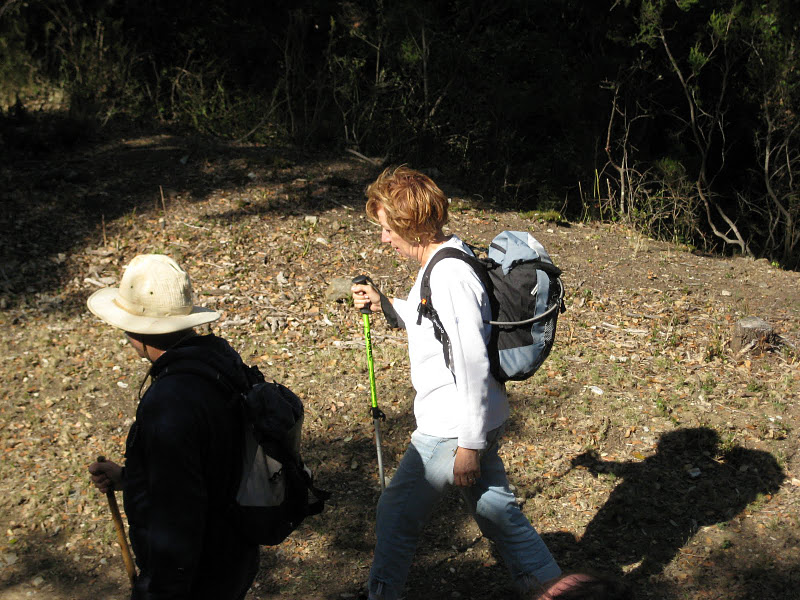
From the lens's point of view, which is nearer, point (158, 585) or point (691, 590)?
point (158, 585)

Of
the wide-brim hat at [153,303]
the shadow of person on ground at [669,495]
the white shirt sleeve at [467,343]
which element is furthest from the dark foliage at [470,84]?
the wide-brim hat at [153,303]

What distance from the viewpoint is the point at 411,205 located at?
2.87 meters

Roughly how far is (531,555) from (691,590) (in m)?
1.15

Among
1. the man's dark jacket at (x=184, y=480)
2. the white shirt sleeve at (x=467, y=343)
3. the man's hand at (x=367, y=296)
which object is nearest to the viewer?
the man's dark jacket at (x=184, y=480)

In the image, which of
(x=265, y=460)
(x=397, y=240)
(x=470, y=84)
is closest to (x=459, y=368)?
(x=397, y=240)

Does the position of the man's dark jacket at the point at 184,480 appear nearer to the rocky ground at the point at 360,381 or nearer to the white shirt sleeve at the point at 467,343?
the white shirt sleeve at the point at 467,343

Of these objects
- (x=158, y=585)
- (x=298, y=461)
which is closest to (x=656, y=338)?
(x=298, y=461)

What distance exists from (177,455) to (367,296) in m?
1.44

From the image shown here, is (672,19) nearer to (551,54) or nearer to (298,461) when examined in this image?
(551,54)

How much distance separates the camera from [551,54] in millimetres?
11211

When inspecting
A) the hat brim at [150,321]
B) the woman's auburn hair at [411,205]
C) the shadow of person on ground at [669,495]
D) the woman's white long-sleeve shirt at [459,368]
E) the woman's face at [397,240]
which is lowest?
the shadow of person on ground at [669,495]

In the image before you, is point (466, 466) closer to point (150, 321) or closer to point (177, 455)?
point (177, 455)

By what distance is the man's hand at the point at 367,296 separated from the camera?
10.9ft

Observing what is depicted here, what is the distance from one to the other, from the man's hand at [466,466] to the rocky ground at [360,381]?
4.18 ft
